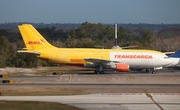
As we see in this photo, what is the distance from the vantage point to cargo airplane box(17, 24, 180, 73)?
180ft

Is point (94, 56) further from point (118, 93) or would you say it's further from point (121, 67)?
point (118, 93)

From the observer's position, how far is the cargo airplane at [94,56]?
2158 inches

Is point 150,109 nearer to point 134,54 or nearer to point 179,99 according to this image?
point 179,99

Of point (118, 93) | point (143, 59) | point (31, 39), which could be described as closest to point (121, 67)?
point (143, 59)

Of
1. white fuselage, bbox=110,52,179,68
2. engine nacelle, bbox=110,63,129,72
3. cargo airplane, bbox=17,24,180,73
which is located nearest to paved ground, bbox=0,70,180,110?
engine nacelle, bbox=110,63,129,72

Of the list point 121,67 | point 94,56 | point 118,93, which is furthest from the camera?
point 94,56

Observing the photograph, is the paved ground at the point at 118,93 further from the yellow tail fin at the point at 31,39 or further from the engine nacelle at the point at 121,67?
the yellow tail fin at the point at 31,39

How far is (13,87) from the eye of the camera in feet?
128

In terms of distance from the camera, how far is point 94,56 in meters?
55.7

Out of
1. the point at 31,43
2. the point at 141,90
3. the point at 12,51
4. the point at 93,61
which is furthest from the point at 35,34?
the point at 141,90

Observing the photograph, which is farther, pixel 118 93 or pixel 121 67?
pixel 121 67

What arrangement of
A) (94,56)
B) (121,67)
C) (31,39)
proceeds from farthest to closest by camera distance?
(94,56)
(31,39)
(121,67)

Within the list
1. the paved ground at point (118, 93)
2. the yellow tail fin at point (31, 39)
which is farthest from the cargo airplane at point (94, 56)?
the paved ground at point (118, 93)

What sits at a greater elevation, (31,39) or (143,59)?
(31,39)
